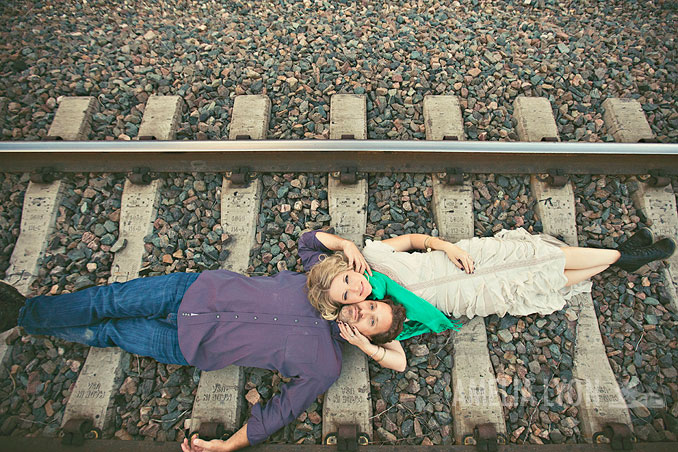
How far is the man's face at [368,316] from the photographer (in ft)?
7.86

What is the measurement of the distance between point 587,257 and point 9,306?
414 centimetres

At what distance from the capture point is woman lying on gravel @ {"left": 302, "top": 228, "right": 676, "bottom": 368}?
2711 mm

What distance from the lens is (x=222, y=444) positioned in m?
2.57

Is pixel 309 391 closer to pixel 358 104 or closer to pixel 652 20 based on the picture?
pixel 358 104

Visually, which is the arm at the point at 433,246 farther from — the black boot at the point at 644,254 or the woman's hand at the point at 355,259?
the black boot at the point at 644,254

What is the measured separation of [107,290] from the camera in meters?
2.85

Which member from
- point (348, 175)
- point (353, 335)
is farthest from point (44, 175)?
point (353, 335)

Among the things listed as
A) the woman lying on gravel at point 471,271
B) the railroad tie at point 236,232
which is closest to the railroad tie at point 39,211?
the railroad tie at point 236,232

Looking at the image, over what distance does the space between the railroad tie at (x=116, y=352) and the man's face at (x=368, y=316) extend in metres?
1.75

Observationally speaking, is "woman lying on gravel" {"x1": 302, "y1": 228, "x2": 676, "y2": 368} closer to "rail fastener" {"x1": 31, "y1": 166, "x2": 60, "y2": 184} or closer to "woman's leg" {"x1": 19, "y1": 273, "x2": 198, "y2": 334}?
"woman's leg" {"x1": 19, "y1": 273, "x2": 198, "y2": 334}

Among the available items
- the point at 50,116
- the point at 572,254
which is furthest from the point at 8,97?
the point at 572,254

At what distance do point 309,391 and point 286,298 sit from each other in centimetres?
61

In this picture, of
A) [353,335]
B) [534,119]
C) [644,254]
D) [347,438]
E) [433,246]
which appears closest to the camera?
[353,335]

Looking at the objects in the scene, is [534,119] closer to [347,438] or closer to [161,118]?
[347,438]
